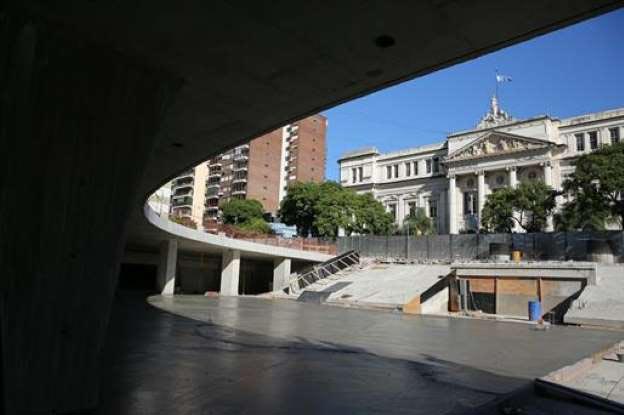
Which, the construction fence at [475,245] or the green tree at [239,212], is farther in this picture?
the green tree at [239,212]

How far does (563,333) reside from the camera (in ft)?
50.3

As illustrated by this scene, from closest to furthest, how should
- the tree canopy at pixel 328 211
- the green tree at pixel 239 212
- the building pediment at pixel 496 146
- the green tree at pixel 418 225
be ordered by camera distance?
the tree canopy at pixel 328 211 → the building pediment at pixel 496 146 → the green tree at pixel 418 225 → the green tree at pixel 239 212

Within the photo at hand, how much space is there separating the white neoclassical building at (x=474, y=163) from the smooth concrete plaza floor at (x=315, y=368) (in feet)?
175

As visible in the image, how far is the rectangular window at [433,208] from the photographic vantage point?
7512cm

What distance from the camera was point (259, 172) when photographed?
93.5 meters

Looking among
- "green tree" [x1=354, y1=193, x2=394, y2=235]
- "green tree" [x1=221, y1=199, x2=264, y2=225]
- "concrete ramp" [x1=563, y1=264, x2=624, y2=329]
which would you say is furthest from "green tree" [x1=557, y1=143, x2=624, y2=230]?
"green tree" [x1=221, y1=199, x2=264, y2=225]

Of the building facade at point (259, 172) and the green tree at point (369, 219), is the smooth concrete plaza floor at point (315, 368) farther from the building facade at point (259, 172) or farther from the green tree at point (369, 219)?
the building facade at point (259, 172)

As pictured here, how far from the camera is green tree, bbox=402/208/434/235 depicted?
223ft

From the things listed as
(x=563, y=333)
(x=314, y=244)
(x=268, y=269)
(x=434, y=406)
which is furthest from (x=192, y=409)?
(x=268, y=269)

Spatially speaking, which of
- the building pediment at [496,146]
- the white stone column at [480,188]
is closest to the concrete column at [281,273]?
the white stone column at [480,188]

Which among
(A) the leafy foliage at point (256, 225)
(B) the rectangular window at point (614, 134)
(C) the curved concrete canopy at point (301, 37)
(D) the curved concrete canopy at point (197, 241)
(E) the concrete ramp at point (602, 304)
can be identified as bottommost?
(E) the concrete ramp at point (602, 304)

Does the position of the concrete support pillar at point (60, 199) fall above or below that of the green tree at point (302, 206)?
below

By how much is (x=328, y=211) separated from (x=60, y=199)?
52.8m

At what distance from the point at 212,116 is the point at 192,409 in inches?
169
